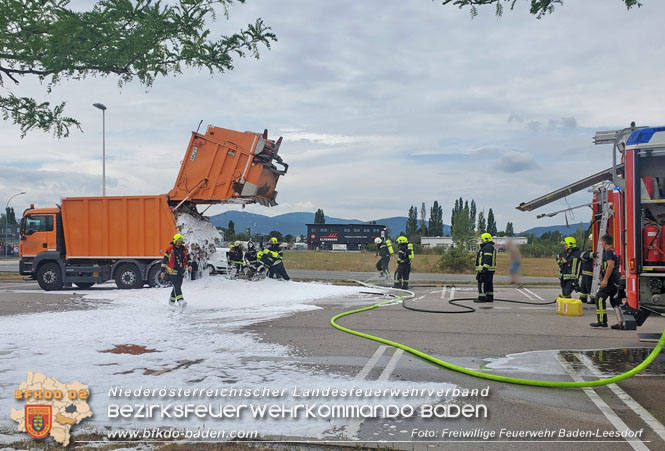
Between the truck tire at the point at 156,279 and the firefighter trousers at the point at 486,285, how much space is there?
31.4 feet

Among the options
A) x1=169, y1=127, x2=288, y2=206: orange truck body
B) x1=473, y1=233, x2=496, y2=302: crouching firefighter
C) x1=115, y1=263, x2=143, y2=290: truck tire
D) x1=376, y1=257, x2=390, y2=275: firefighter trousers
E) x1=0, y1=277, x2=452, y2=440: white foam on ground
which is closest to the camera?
x1=0, y1=277, x2=452, y2=440: white foam on ground

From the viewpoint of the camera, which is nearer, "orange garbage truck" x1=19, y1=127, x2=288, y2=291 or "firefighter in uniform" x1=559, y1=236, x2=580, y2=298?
"firefighter in uniform" x1=559, y1=236, x2=580, y2=298

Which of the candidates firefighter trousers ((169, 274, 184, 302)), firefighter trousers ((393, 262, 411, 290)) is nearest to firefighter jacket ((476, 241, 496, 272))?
firefighter trousers ((393, 262, 411, 290))

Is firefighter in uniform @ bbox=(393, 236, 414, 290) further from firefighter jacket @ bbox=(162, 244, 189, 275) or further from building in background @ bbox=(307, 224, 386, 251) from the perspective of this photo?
building in background @ bbox=(307, 224, 386, 251)

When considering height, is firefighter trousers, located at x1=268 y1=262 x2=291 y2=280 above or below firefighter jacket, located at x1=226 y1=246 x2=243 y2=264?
below

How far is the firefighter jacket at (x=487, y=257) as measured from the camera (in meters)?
13.1

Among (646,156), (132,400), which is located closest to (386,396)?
(132,400)

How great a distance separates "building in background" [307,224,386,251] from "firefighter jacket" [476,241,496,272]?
61994 millimetres

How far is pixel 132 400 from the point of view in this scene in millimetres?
5273

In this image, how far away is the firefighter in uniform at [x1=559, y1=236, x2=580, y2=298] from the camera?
1289 cm

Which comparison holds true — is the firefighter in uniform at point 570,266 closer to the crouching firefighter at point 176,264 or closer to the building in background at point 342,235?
the crouching firefighter at point 176,264

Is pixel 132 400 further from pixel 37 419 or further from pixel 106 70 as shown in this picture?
pixel 106 70

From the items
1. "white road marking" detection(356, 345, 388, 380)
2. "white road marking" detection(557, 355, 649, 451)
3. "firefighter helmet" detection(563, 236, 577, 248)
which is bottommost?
"white road marking" detection(557, 355, 649, 451)

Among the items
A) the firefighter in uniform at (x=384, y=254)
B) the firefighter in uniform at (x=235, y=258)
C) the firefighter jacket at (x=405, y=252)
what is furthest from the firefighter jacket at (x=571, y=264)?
the firefighter in uniform at (x=235, y=258)
